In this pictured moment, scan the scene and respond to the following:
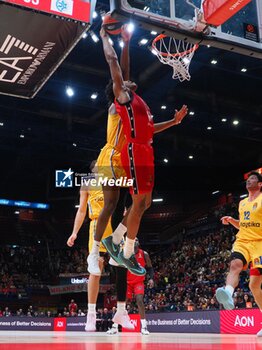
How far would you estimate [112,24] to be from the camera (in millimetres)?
5082

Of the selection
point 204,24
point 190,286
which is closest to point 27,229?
point 190,286

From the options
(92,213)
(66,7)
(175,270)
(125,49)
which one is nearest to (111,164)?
(125,49)

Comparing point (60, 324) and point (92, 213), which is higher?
point (92, 213)

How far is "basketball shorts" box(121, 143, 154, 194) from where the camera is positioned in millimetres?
4477

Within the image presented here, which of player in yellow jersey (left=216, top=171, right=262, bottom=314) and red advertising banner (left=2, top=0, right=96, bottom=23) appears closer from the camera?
red advertising banner (left=2, top=0, right=96, bottom=23)

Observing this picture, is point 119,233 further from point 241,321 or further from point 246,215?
point 241,321

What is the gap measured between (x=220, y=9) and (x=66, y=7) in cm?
245

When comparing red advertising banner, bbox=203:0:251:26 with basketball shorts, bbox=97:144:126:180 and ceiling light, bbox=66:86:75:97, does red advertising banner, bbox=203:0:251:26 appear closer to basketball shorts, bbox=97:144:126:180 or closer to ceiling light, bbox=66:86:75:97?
basketball shorts, bbox=97:144:126:180

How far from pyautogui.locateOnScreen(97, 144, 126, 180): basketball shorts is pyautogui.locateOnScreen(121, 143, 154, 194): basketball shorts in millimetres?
199

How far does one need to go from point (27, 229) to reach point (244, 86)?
65.4 feet

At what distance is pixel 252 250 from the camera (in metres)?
5.63

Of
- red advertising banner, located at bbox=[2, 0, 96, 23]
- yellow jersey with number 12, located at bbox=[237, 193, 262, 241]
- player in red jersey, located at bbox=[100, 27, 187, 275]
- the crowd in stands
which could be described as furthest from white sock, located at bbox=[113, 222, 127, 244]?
the crowd in stands

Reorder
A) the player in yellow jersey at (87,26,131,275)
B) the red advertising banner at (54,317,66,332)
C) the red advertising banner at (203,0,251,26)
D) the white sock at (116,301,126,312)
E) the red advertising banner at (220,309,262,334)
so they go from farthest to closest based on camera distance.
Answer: the red advertising banner at (54,317,66,332), the red advertising banner at (220,309,262,334), the red advertising banner at (203,0,251,26), the white sock at (116,301,126,312), the player in yellow jersey at (87,26,131,275)

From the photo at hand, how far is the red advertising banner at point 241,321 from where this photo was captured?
31.5 ft
